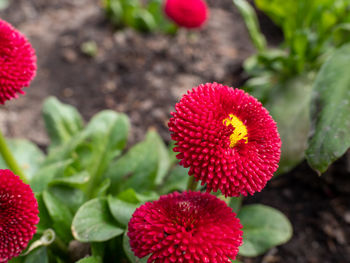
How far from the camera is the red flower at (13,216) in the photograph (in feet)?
4.37

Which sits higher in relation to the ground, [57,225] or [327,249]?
[57,225]

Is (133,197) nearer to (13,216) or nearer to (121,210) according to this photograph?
(121,210)

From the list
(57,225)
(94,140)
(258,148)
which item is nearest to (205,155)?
(258,148)

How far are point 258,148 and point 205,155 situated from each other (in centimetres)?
20

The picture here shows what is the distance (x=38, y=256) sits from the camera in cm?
171

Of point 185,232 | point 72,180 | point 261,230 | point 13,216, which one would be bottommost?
point 261,230

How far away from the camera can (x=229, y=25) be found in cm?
492

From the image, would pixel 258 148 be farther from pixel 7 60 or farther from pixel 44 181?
pixel 44 181

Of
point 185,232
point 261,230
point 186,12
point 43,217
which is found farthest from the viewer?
point 186,12

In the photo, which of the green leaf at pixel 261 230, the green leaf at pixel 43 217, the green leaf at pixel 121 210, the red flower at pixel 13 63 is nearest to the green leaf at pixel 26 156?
the green leaf at pixel 43 217

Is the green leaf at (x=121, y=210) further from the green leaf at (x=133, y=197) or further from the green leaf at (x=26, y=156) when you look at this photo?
the green leaf at (x=26, y=156)

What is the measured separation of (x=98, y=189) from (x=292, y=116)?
148 cm

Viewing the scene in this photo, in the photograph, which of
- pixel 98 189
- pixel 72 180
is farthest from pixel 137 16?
pixel 72 180

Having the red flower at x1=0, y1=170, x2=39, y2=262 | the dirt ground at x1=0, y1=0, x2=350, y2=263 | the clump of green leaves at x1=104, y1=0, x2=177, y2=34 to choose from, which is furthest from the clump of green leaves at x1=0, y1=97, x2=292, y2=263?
the clump of green leaves at x1=104, y1=0, x2=177, y2=34
